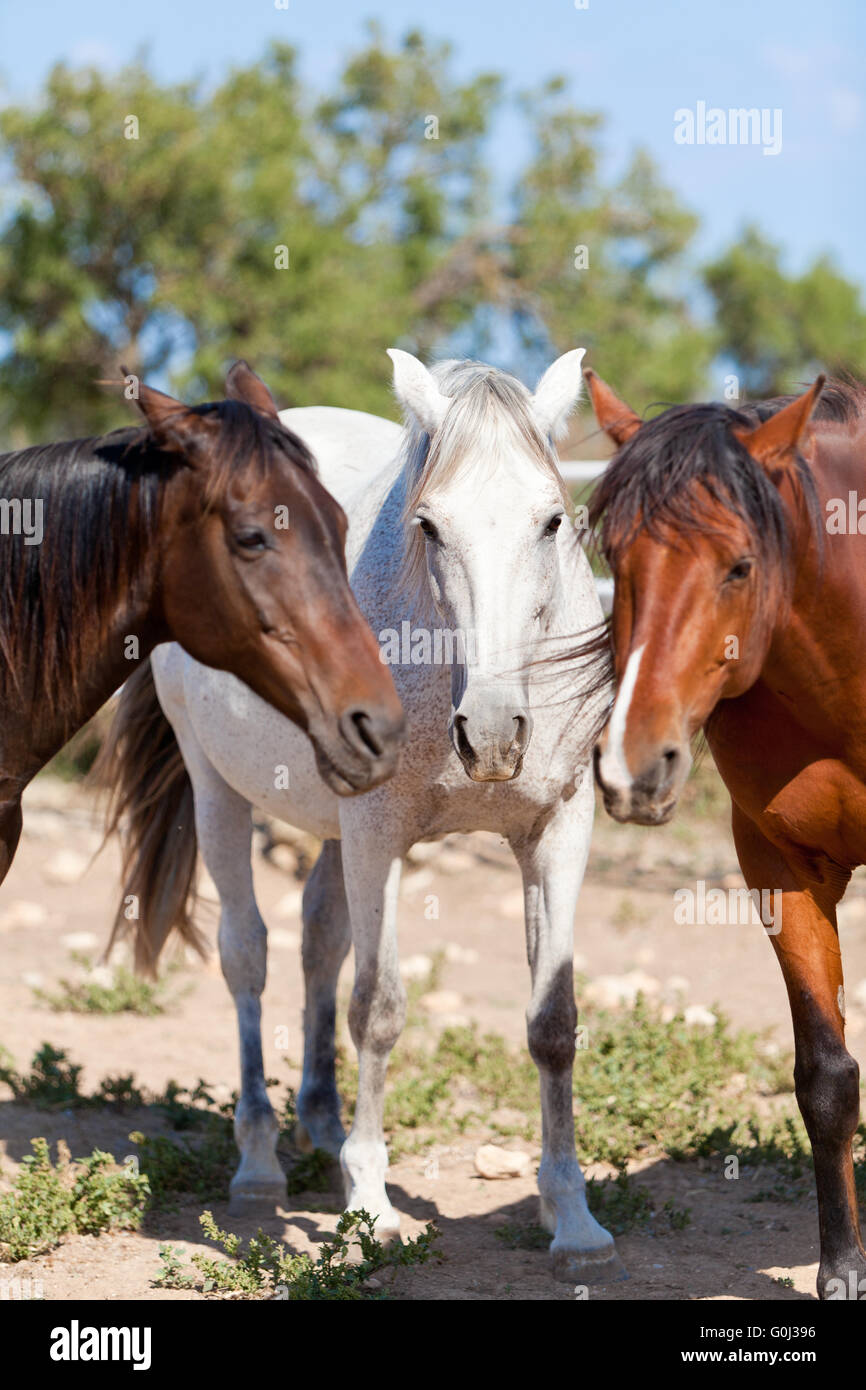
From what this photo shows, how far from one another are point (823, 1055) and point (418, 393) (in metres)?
1.93

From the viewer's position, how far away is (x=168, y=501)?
9.90ft

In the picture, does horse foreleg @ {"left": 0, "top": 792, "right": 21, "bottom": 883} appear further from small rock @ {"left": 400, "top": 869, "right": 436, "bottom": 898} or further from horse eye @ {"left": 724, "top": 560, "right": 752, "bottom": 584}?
small rock @ {"left": 400, "top": 869, "right": 436, "bottom": 898}

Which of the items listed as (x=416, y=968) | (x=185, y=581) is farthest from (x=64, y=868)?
(x=185, y=581)

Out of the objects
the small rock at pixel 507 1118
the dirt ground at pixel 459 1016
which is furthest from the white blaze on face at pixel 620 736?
the small rock at pixel 507 1118

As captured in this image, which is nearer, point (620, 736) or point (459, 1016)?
point (620, 736)

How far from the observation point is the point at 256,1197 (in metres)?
4.45

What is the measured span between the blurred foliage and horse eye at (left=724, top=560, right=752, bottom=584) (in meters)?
7.74

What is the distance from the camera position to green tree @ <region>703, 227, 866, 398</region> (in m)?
38.6

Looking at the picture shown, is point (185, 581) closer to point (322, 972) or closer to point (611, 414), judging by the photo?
point (611, 414)

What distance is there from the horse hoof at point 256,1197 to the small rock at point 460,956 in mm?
3014

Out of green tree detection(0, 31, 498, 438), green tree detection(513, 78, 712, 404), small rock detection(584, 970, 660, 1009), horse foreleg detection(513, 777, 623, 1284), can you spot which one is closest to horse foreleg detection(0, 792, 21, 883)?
horse foreleg detection(513, 777, 623, 1284)

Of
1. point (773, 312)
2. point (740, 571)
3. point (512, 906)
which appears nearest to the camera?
point (740, 571)

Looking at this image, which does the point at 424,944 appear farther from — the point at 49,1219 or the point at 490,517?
the point at 490,517
